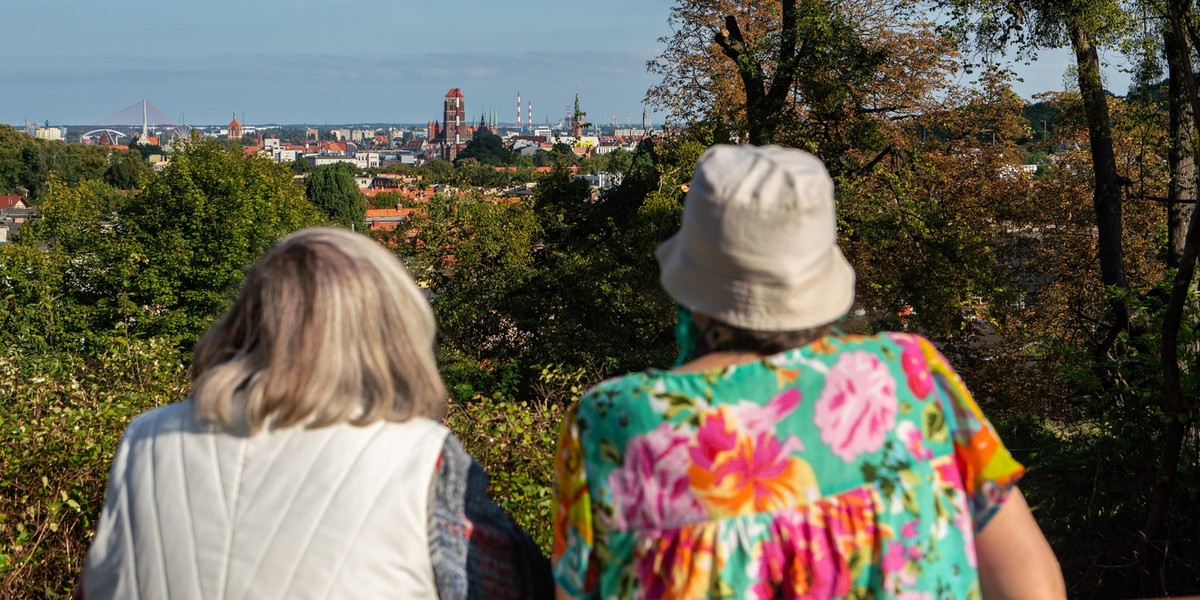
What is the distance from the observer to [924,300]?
1274 cm

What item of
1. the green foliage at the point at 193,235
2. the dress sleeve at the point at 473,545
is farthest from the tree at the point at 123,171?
the dress sleeve at the point at 473,545

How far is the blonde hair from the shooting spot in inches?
55.6

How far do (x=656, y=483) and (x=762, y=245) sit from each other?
0.31 m

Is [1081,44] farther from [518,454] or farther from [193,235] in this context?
[193,235]

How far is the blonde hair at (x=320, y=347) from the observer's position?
141 cm

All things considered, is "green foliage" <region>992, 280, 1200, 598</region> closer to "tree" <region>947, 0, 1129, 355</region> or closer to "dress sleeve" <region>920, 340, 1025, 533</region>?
"dress sleeve" <region>920, 340, 1025, 533</region>

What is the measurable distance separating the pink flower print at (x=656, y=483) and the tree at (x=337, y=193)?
48603 mm

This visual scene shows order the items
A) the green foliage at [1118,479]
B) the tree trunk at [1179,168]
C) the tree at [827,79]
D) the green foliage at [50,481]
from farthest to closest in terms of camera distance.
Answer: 1. the tree at [827,79]
2. the tree trunk at [1179,168]
3. the green foliage at [1118,479]
4. the green foliage at [50,481]

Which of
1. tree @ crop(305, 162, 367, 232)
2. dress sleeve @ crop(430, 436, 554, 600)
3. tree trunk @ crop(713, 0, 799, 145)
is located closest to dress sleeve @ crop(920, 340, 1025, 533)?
dress sleeve @ crop(430, 436, 554, 600)

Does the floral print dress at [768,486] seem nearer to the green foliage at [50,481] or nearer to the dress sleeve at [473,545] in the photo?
the dress sleeve at [473,545]

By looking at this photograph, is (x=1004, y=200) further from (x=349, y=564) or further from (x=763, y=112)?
(x=349, y=564)

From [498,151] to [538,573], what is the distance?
378 feet

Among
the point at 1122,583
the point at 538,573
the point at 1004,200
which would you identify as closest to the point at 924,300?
the point at 1004,200

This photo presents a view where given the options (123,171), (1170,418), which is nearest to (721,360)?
(1170,418)
